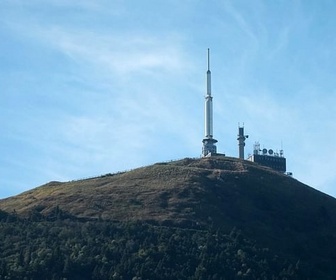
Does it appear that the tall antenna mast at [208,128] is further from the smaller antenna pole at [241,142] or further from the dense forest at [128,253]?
the dense forest at [128,253]

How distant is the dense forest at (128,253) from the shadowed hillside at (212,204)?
3.89 m

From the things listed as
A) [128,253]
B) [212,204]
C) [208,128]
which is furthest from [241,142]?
[128,253]

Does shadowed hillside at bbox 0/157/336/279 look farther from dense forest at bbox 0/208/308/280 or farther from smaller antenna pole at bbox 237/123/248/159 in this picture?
smaller antenna pole at bbox 237/123/248/159

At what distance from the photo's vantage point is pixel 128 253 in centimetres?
9606

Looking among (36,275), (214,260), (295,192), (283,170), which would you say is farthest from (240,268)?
(283,170)

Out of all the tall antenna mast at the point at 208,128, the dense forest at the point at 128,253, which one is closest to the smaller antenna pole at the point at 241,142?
the tall antenna mast at the point at 208,128

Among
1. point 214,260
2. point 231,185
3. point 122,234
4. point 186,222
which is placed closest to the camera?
point 214,260

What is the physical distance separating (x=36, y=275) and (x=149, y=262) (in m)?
12.0

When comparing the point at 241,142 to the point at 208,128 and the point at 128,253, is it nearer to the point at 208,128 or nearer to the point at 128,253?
the point at 208,128

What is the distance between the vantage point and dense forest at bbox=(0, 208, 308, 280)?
298 feet

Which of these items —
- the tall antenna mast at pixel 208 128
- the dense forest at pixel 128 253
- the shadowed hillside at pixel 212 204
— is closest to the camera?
the dense forest at pixel 128 253

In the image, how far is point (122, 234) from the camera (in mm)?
103312

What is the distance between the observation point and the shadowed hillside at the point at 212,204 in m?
112

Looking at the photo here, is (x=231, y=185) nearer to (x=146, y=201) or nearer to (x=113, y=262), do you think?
(x=146, y=201)
